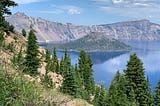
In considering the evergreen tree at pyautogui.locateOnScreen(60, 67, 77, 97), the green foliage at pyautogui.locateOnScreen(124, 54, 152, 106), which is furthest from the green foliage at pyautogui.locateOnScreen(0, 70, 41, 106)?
the green foliage at pyautogui.locateOnScreen(124, 54, 152, 106)

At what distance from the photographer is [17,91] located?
27.8 feet

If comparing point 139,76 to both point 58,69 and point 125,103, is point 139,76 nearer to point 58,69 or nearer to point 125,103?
point 125,103

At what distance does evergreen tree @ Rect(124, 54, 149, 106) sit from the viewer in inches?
2351

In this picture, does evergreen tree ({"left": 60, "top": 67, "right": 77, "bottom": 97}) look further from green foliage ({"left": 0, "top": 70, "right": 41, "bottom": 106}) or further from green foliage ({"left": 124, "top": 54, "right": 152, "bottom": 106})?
green foliage ({"left": 0, "top": 70, "right": 41, "bottom": 106})

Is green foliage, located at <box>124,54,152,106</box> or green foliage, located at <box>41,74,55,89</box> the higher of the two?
green foliage, located at <box>41,74,55,89</box>

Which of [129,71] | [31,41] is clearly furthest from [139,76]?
[31,41]

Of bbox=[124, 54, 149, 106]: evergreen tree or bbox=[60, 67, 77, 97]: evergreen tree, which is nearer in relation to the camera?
bbox=[60, 67, 77, 97]: evergreen tree

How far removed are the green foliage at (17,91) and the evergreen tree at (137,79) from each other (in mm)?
51961

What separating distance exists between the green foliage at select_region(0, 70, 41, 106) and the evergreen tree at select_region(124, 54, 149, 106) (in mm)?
51961

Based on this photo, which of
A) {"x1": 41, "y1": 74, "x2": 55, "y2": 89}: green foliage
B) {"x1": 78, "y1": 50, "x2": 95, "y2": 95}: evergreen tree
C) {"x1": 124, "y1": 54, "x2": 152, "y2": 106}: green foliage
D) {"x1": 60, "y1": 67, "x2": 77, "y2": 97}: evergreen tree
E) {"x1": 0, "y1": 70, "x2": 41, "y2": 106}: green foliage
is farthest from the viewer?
{"x1": 78, "y1": 50, "x2": 95, "y2": 95}: evergreen tree

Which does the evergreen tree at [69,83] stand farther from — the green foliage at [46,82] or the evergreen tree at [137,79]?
the green foliage at [46,82]

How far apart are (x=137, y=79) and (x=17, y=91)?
53.1 meters

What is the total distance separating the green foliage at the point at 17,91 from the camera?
8115 millimetres

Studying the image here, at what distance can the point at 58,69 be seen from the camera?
266 feet
